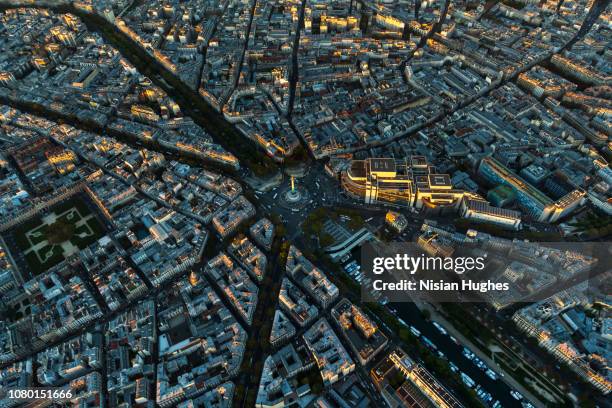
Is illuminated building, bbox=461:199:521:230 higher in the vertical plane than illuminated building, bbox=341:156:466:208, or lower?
lower

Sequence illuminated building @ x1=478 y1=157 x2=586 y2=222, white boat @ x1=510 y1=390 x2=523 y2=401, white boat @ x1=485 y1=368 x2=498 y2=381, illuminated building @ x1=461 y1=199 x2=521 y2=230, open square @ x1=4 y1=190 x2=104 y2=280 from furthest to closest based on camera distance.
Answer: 1. illuminated building @ x1=478 y1=157 x2=586 y2=222
2. illuminated building @ x1=461 y1=199 x2=521 y2=230
3. open square @ x1=4 y1=190 x2=104 y2=280
4. white boat @ x1=485 y1=368 x2=498 y2=381
5. white boat @ x1=510 y1=390 x2=523 y2=401

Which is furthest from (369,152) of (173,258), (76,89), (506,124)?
(76,89)

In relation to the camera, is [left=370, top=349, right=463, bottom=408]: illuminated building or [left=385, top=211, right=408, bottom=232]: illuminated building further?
[left=385, top=211, right=408, bottom=232]: illuminated building

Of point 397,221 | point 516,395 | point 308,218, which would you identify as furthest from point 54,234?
point 516,395

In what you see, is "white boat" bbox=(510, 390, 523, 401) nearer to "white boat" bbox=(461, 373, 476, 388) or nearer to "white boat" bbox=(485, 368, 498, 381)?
"white boat" bbox=(485, 368, 498, 381)

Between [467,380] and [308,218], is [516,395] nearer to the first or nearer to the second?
[467,380]

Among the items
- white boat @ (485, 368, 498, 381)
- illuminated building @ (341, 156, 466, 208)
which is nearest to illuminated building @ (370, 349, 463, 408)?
white boat @ (485, 368, 498, 381)

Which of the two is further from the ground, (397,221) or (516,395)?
(397,221)
